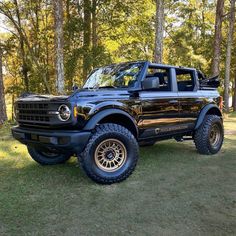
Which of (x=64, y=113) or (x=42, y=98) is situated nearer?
(x=64, y=113)

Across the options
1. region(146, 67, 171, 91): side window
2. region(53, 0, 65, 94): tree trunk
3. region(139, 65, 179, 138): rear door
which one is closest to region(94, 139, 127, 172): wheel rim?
region(139, 65, 179, 138): rear door

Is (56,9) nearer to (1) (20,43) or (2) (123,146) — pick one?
(2) (123,146)

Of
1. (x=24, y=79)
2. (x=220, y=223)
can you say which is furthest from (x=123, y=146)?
(x=24, y=79)

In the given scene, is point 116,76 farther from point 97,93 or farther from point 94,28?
point 94,28

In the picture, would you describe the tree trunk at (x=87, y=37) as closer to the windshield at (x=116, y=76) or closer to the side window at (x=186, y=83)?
the side window at (x=186, y=83)

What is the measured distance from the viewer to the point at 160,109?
6055mm

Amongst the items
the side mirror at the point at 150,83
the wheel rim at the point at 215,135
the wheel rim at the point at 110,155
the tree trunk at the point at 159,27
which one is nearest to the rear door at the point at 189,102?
the wheel rim at the point at 215,135

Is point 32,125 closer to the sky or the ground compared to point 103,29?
closer to the ground

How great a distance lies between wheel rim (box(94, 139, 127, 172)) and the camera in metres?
5.08

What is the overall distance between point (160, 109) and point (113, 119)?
1.09 metres

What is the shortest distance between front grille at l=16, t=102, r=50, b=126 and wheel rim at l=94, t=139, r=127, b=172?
957mm

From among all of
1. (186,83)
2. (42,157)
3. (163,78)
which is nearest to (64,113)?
(42,157)

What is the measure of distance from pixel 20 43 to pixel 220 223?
2259cm

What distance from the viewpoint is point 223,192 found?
4.64 m
